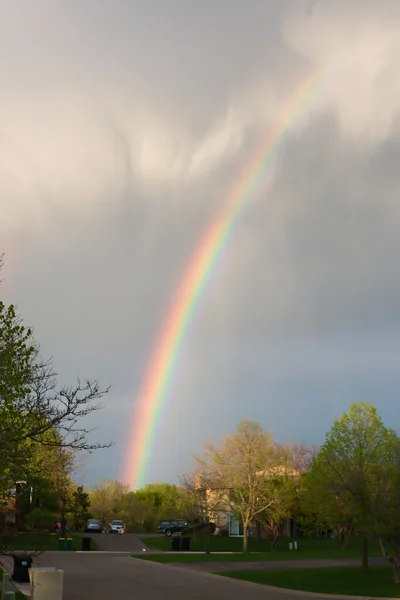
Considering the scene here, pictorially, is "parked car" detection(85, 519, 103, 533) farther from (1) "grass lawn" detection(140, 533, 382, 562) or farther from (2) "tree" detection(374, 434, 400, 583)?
(2) "tree" detection(374, 434, 400, 583)

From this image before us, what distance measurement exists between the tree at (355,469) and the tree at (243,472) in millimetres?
8325

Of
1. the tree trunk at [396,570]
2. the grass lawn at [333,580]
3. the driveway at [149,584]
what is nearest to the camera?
the driveway at [149,584]

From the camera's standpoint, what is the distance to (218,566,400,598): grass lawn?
90.0 ft

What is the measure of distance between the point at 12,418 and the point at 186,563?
29.1 metres

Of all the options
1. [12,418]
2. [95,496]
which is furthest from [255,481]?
[95,496]

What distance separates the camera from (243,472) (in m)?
57.8

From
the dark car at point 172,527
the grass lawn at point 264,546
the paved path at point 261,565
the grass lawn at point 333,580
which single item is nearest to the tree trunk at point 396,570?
the grass lawn at point 333,580

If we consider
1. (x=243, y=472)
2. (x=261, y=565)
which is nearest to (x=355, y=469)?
(x=261, y=565)

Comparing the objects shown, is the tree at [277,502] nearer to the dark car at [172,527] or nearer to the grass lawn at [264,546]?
the grass lawn at [264,546]

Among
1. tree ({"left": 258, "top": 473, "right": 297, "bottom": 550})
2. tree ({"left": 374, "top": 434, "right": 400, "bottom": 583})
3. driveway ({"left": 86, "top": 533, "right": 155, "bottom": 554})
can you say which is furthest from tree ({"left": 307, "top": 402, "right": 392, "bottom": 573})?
driveway ({"left": 86, "top": 533, "right": 155, "bottom": 554})

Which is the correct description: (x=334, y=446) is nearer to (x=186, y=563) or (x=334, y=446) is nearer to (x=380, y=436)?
(x=380, y=436)

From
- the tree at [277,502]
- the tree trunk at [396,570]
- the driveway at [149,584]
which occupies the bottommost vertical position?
the driveway at [149,584]

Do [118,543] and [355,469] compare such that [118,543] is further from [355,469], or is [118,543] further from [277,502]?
[355,469]

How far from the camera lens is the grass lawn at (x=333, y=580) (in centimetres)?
2743
